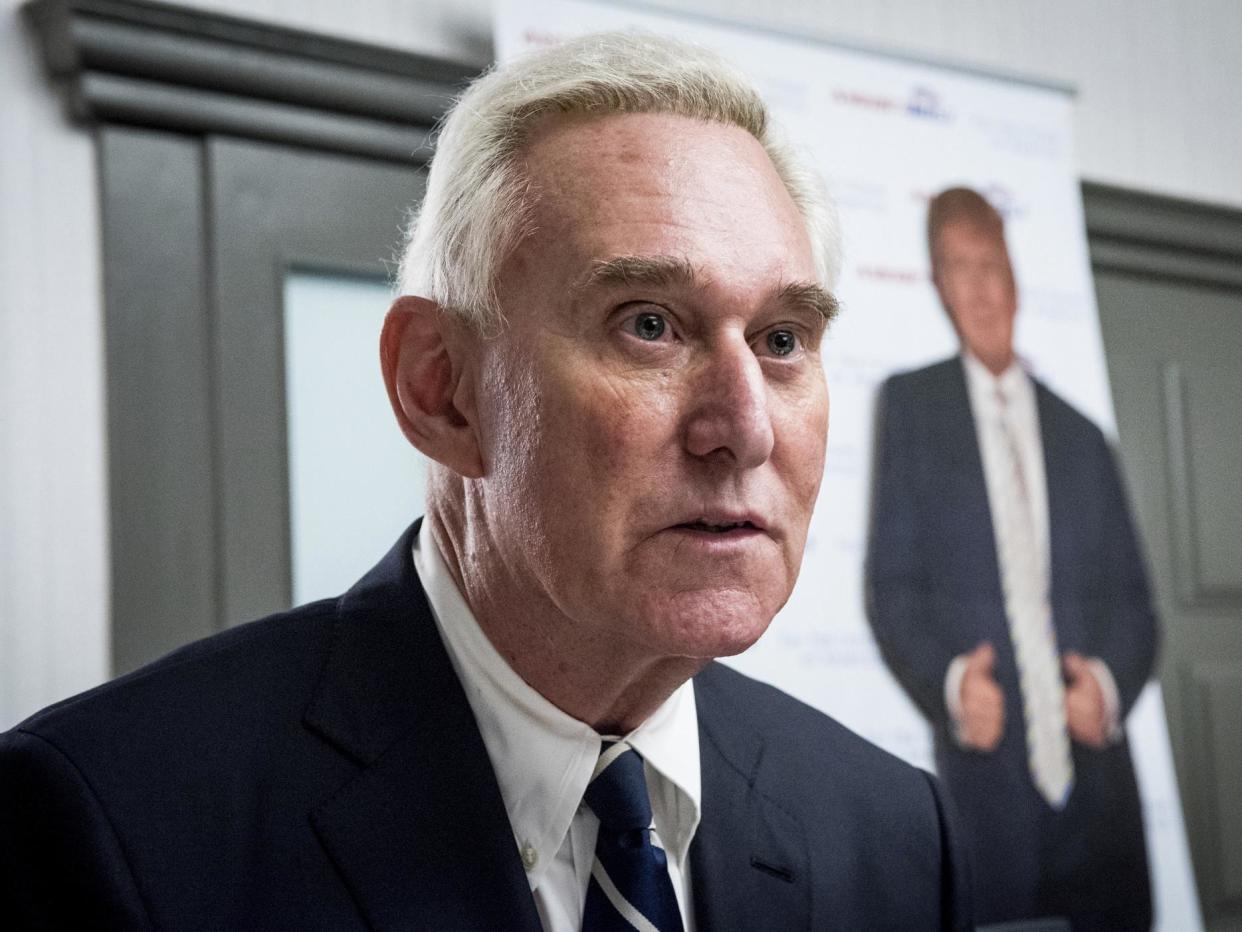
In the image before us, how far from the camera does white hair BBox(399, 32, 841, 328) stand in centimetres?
127

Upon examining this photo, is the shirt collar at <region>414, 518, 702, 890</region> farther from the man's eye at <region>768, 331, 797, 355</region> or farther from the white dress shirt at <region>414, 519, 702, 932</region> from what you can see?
the man's eye at <region>768, 331, 797, 355</region>

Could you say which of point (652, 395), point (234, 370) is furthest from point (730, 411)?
point (234, 370)

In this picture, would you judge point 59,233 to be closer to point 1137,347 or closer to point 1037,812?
point 1037,812

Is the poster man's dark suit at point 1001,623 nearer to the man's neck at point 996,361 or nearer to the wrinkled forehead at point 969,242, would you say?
the man's neck at point 996,361

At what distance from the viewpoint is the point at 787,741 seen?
1.49 metres

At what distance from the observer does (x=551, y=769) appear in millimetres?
1238

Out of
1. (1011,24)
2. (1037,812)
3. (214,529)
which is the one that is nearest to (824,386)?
(214,529)

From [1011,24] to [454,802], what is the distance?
2.70 metres

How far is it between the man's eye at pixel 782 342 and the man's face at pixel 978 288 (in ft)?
5.66

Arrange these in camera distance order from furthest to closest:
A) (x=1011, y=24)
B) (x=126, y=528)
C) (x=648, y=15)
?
1. (x=1011, y=24)
2. (x=648, y=15)
3. (x=126, y=528)

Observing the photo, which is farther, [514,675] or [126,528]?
[126,528]

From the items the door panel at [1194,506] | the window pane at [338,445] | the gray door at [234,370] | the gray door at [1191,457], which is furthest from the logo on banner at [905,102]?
the window pane at [338,445]

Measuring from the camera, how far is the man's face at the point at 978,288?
293cm

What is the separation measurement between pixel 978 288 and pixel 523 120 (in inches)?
72.6
